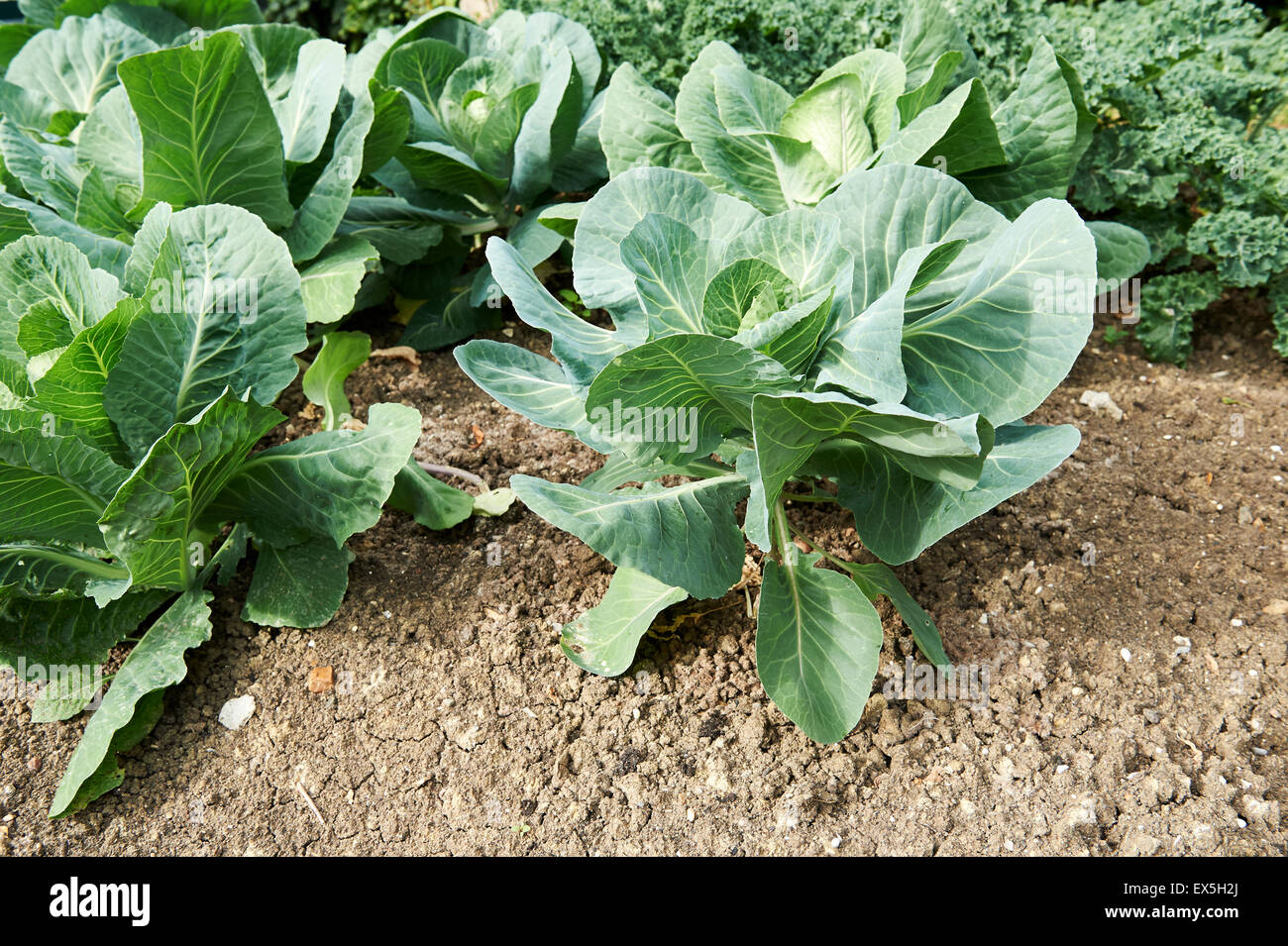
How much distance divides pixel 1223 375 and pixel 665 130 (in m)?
2.02

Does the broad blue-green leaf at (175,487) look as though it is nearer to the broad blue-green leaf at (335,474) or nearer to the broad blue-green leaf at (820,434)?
the broad blue-green leaf at (335,474)

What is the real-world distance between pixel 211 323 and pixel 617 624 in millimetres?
1198

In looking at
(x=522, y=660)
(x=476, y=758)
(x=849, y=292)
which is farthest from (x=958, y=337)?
(x=476, y=758)

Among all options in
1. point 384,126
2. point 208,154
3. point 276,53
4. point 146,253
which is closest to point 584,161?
point 384,126

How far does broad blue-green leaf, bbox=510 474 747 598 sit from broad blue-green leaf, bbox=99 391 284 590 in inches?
27.4

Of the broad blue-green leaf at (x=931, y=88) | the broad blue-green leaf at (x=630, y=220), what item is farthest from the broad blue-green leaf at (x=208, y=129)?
the broad blue-green leaf at (x=931, y=88)

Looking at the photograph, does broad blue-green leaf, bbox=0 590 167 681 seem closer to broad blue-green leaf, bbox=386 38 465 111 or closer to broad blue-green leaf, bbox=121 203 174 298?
broad blue-green leaf, bbox=121 203 174 298

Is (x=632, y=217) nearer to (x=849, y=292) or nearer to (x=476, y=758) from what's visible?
(x=849, y=292)

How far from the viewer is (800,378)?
1.99 meters

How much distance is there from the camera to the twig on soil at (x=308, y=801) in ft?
6.87

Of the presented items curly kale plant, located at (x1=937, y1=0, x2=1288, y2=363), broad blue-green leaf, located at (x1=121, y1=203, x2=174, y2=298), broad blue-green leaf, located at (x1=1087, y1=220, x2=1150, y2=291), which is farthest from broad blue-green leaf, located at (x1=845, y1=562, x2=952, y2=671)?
broad blue-green leaf, located at (x1=121, y1=203, x2=174, y2=298)

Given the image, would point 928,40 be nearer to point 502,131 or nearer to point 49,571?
point 502,131

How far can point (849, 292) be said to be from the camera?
2.03 metres

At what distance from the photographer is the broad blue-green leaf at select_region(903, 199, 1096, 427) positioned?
6.32ft
